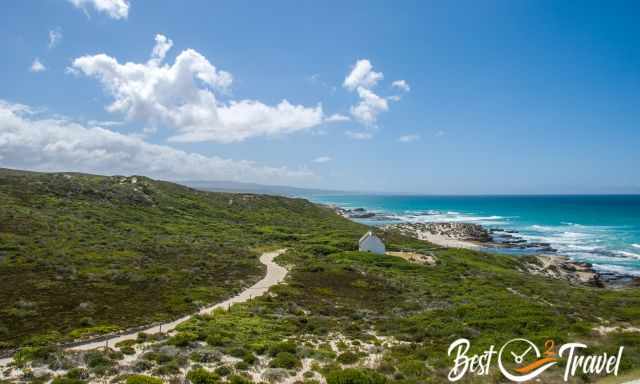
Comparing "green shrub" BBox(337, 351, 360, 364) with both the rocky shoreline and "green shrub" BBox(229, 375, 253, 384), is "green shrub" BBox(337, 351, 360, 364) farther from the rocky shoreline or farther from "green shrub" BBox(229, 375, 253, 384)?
the rocky shoreline

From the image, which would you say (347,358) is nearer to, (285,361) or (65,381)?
(285,361)

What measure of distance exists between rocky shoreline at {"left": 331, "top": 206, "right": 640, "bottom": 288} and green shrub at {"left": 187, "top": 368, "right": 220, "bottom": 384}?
174ft

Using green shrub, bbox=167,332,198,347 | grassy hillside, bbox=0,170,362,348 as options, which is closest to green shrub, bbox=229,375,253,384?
green shrub, bbox=167,332,198,347

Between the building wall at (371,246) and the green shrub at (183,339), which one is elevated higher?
the green shrub at (183,339)

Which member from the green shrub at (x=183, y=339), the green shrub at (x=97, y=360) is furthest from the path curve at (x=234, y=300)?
the green shrub at (x=183, y=339)

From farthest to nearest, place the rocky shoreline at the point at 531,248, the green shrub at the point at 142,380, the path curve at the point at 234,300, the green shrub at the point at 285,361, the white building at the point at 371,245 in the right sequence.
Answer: the white building at the point at 371,245
the rocky shoreline at the point at 531,248
the path curve at the point at 234,300
the green shrub at the point at 285,361
the green shrub at the point at 142,380

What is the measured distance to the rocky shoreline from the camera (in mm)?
51031

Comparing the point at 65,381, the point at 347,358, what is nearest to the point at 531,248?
the point at 347,358

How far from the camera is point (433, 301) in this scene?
28859 mm

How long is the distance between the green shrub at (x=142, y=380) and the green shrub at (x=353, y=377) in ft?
19.4

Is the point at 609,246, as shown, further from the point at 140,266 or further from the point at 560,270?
the point at 140,266

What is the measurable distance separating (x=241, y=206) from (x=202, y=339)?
305 ft

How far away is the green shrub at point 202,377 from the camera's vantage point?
42.4 feet

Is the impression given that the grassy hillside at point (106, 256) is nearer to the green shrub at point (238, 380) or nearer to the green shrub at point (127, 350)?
the green shrub at point (127, 350)
